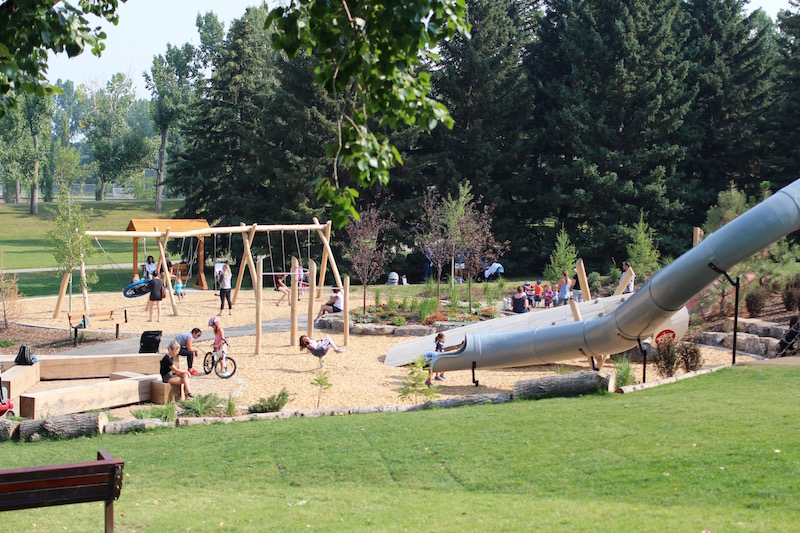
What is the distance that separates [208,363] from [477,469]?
966 centimetres

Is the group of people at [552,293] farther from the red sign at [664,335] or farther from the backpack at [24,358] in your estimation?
the backpack at [24,358]

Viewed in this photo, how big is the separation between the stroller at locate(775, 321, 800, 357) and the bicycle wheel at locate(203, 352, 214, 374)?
1155cm

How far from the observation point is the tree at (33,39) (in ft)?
22.7

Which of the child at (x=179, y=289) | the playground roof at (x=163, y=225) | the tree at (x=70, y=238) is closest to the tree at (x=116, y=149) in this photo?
the playground roof at (x=163, y=225)

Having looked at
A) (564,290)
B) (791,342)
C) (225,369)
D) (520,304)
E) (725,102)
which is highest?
(725,102)

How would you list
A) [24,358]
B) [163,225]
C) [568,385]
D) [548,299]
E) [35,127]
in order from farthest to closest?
[35,127]
[163,225]
[548,299]
[24,358]
[568,385]

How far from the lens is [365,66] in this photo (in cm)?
575

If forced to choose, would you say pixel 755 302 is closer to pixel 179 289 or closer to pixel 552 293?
pixel 552 293

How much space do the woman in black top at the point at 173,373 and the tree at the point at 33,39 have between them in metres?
7.59

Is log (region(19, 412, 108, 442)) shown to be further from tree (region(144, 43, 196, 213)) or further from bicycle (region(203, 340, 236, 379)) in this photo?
tree (region(144, 43, 196, 213))

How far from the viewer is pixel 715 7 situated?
141 ft

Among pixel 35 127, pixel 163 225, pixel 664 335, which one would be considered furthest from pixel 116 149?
pixel 664 335

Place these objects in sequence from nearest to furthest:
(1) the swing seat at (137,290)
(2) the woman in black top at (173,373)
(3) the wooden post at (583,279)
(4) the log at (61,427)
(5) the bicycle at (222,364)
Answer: (4) the log at (61,427) < (2) the woman in black top at (173,373) < (5) the bicycle at (222,364) < (3) the wooden post at (583,279) < (1) the swing seat at (137,290)

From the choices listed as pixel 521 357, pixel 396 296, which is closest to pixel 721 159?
pixel 396 296
